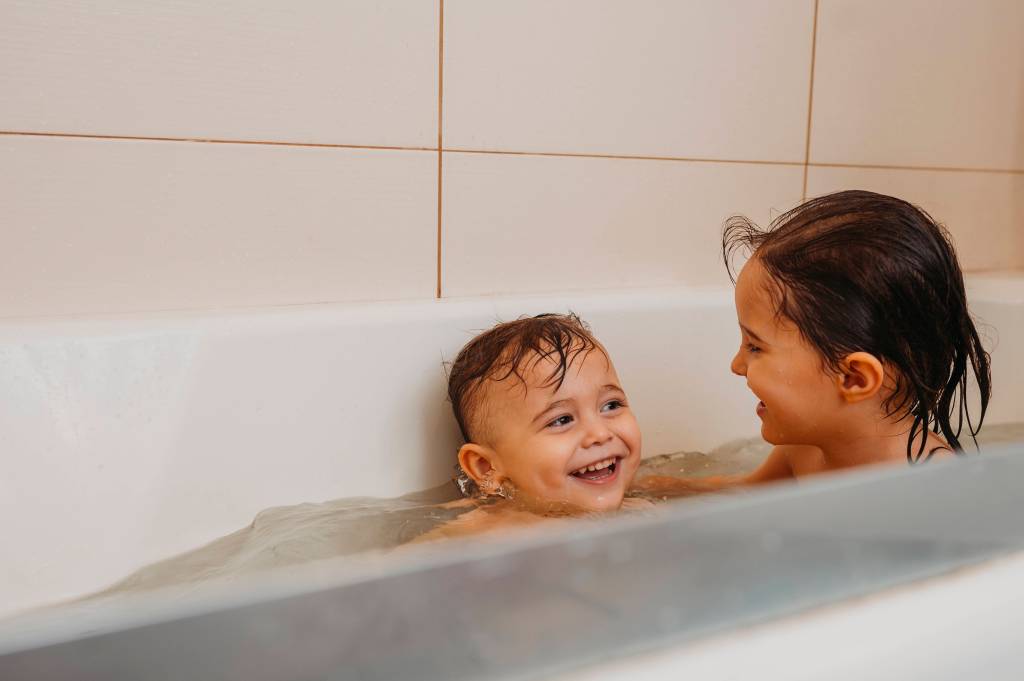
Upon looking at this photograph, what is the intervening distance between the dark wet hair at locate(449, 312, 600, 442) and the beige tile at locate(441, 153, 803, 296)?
0.25 m

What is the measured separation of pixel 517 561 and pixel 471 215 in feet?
3.94

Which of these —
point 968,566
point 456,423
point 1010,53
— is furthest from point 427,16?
point 1010,53

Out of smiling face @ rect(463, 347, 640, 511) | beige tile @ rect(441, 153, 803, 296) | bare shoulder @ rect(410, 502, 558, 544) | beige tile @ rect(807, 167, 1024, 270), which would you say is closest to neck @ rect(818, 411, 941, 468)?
smiling face @ rect(463, 347, 640, 511)

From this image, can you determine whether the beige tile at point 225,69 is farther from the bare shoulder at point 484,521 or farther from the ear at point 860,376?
the ear at point 860,376

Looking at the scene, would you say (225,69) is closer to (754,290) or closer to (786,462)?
(754,290)

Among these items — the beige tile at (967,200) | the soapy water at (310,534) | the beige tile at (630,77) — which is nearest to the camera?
the soapy water at (310,534)

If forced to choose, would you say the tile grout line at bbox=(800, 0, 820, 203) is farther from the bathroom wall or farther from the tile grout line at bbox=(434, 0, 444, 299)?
the tile grout line at bbox=(434, 0, 444, 299)

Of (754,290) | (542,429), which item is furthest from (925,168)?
(542,429)

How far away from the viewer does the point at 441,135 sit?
4.59ft

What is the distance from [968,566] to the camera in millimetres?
390

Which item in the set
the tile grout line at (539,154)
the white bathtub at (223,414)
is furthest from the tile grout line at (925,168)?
the white bathtub at (223,414)

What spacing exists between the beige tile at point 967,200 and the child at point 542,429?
90 centimetres

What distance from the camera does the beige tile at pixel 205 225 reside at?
116 centimetres

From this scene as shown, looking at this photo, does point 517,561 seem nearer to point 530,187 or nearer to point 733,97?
point 530,187
